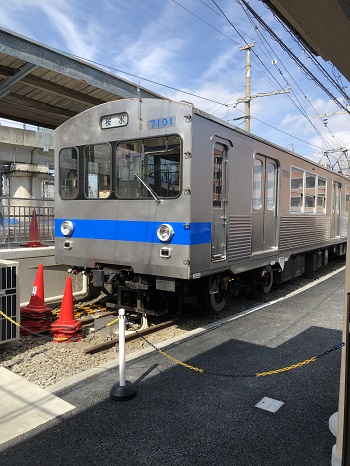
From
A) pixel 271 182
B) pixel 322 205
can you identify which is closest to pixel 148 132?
pixel 271 182

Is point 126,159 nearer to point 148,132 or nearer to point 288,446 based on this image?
point 148,132

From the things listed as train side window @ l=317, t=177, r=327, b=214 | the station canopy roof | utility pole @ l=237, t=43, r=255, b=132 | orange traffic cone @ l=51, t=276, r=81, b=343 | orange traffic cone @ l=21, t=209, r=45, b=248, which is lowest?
orange traffic cone @ l=51, t=276, r=81, b=343

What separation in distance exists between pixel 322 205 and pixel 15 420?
951 centimetres

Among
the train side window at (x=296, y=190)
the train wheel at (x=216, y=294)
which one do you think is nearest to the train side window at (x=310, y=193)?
the train side window at (x=296, y=190)

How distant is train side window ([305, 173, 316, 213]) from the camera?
9.30m

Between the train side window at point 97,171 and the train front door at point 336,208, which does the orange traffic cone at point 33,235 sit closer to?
the train side window at point 97,171

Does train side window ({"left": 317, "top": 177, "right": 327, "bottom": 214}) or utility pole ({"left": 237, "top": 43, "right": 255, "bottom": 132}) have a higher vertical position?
utility pole ({"left": 237, "top": 43, "right": 255, "bottom": 132})

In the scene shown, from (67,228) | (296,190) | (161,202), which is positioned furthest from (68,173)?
(296,190)

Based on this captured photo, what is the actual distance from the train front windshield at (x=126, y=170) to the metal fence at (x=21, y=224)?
156cm

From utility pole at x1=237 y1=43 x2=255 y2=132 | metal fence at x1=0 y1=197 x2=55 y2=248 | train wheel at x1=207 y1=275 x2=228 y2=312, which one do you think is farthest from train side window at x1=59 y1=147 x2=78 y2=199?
utility pole at x1=237 y1=43 x2=255 y2=132

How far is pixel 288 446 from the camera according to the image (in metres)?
2.91

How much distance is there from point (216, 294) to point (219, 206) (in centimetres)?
163

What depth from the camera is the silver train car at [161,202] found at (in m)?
5.05

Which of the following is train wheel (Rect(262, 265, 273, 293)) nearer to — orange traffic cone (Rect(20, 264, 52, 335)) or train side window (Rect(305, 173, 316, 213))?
train side window (Rect(305, 173, 316, 213))
